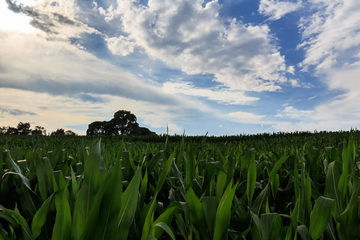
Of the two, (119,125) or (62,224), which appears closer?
(62,224)

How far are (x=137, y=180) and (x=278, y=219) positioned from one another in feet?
2.17

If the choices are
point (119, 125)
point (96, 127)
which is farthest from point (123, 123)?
point (96, 127)

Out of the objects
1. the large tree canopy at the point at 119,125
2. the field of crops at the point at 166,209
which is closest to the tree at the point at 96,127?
the large tree canopy at the point at 119,125

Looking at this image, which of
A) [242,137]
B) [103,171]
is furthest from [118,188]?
[242,137]

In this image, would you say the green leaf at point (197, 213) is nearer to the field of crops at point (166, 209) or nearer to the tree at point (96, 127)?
the field of crops at point (166, 209)

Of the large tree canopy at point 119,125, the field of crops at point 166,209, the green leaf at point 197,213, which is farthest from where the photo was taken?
the large tree canopy at point 119,125

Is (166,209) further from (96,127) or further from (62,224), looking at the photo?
(96,127)

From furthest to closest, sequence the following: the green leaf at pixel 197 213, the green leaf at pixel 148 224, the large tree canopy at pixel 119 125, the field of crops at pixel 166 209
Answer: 1. the large tree canopy at pixel 119 125
2. the green leaf at pixel 197 213
3. the green leaf at pixel 148 224
4. the field of crops at pixel 166 209

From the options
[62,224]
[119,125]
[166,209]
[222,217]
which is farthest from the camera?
[119,125]

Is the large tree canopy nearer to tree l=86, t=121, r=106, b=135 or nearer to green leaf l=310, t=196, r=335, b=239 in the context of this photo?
tree l=86, t=121, r=106, b=135

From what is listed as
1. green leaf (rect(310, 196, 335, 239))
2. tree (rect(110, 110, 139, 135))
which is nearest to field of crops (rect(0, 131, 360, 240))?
green leaf (rect(310, 196, 335, 239))

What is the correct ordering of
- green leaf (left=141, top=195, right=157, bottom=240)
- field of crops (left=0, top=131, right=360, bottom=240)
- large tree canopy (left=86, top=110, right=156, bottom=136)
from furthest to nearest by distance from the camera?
large tree canopy (left=86, top=110, right=156, bottom=136)
green leaf (left=141, top=195, right=157, bottom=240)
field of crops (left=0, top=131, right=360, bottom=240)

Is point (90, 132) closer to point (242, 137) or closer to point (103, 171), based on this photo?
point (242, 137)

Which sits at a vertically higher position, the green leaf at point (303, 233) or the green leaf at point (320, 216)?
the green leaf at point (320, 216)
